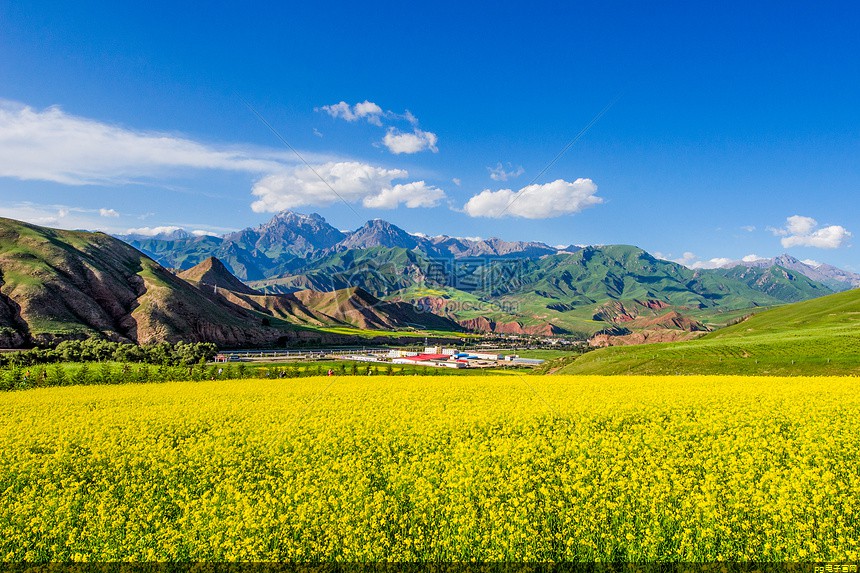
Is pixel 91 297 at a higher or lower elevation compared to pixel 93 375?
higher

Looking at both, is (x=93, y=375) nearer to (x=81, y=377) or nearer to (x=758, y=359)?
(x=81, y=377)

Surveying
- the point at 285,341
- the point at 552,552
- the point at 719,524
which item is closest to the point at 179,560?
the point at 552,552

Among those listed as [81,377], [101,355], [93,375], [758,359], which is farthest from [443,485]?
[101,355]

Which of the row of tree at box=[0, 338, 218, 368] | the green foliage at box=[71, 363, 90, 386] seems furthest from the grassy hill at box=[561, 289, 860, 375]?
the green foliage at box=[71, 363, 90, 386]

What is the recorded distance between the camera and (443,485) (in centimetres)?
1350

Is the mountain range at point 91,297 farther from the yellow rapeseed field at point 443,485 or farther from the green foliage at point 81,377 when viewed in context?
the yellow rapeseed field at point 443,485

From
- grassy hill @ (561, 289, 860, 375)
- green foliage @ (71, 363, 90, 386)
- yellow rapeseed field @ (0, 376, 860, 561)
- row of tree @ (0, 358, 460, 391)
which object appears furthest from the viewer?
grassy hill @ (561, 289, 860, 375)

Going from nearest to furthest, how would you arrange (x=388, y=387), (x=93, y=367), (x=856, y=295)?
(x=388, y=387) → (x=93, y=367) → (x=856, y=295)

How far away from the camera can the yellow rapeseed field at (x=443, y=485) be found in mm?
11180

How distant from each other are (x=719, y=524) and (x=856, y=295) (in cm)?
17994

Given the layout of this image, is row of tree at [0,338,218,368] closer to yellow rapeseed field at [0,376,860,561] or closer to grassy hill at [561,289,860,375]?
yellow rapeseed field at [0,376,860,561]

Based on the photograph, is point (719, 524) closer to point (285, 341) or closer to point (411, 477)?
point (411, 477)

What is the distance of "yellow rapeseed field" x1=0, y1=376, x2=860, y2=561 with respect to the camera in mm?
11180

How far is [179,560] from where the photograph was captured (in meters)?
11.0
